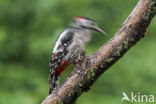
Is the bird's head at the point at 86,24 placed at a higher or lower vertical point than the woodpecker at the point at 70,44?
higher

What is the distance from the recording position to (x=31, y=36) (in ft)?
27.0

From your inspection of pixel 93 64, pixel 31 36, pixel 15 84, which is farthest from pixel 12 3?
pixel 93 64

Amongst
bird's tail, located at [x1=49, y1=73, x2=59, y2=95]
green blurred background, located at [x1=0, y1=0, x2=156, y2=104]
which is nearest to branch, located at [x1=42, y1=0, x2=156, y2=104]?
bird's tail, located at [x1=49, y1=73, x2=59, y2=95]

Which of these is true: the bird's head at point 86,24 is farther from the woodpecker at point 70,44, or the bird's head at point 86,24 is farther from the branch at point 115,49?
the branch at point 115,49

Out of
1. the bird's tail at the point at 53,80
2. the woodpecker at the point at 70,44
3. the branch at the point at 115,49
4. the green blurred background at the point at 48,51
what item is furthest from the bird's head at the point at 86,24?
the green blurred background at the point at 48,51

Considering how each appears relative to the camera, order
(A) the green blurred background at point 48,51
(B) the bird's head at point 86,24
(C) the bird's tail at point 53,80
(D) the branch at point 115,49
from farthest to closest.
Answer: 1. (A) the green blurred background at point 48,51
2. (C) the bird's tail at point 53,80
3. (B) the bird's head at point 86,24
4. (D) the branch at point 115,49

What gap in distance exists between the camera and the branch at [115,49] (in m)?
3.98

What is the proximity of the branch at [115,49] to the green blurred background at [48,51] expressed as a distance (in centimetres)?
293

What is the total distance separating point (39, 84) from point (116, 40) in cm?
366

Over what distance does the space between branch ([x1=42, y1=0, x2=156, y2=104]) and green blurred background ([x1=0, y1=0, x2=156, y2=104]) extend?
2932 millimetres

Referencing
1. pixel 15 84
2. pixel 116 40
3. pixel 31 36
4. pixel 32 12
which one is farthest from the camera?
pixel 32 12

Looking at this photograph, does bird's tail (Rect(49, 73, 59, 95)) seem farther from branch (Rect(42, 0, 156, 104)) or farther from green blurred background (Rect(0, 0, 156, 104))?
green blurred background (Rect(0, 0, 156, 104))

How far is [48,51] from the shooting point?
24.8 ft

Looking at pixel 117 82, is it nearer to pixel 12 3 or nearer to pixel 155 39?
pixel 155 39
